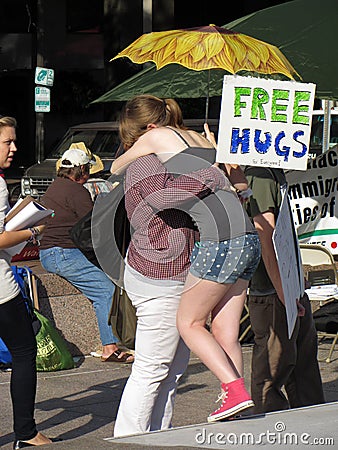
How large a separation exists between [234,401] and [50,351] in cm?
328

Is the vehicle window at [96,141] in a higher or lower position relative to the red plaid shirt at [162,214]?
lower

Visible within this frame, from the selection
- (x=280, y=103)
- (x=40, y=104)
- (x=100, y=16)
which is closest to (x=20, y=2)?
(x=100, y=16)

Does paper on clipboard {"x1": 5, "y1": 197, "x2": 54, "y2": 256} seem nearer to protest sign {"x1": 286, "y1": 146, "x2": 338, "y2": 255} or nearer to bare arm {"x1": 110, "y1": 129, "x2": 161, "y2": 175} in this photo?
bare arm {"x1": 110, "y1": 129, "x2": 161, "y2": 175}

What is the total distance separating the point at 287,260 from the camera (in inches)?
215

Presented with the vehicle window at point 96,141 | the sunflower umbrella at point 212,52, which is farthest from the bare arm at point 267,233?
the vehicle window at point 96,141

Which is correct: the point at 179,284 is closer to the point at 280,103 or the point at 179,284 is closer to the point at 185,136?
the point at 185,136

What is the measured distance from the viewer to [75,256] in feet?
28.2

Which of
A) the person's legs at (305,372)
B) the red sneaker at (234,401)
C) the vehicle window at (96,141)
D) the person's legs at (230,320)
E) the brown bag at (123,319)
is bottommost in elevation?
the vehicle window at (96,141)

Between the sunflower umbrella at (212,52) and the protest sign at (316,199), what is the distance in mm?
4136

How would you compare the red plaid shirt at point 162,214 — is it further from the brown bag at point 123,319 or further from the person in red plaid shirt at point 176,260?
the brown bag at point 123,319

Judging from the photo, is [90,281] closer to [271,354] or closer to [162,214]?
[271,354]

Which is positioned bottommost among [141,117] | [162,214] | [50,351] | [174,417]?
[50,351]

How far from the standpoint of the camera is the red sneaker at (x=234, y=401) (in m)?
4.97

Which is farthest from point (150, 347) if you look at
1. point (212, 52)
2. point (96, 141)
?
point (96, 141)
